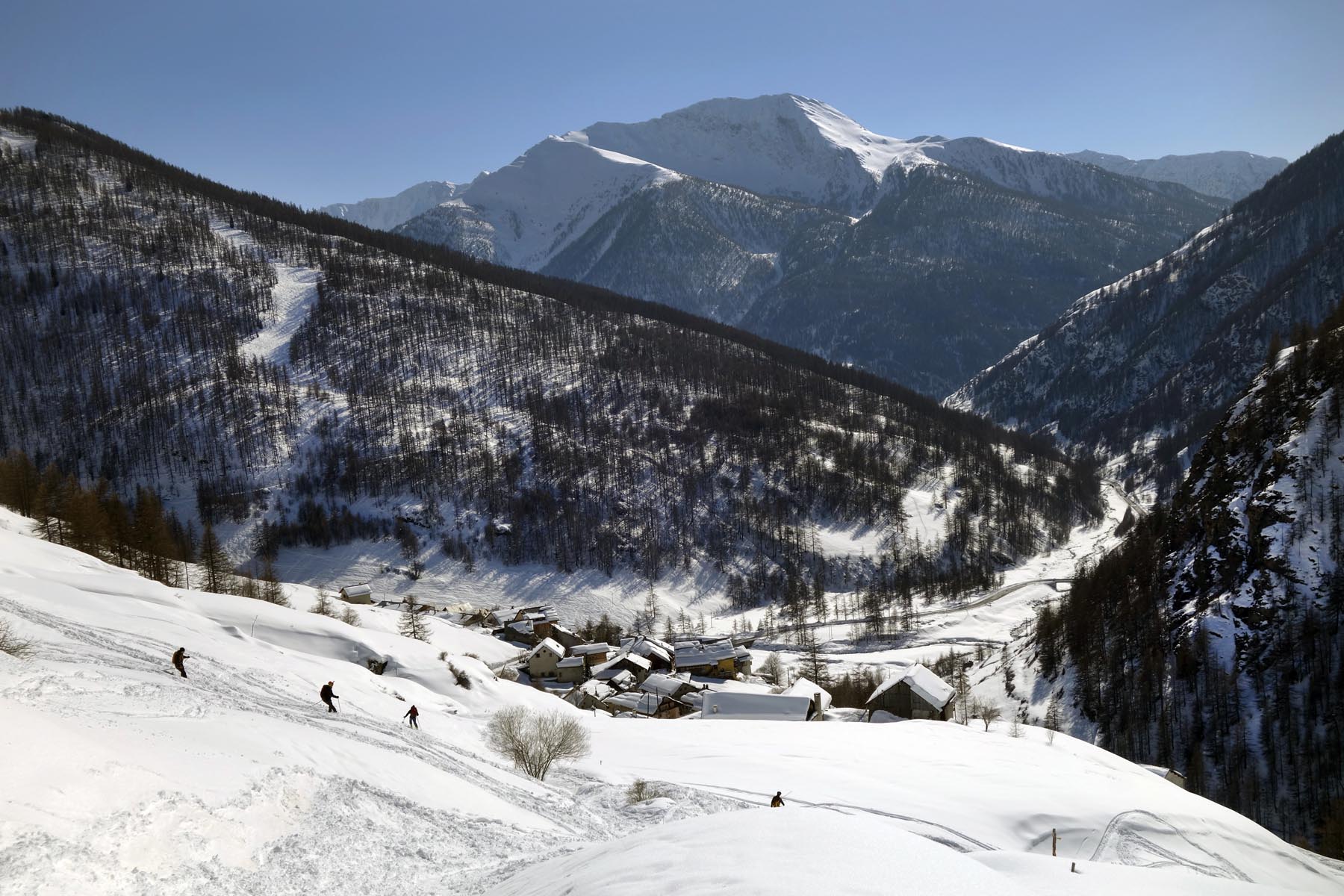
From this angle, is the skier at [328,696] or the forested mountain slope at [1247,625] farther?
the forested mountain slope at [1247,625]

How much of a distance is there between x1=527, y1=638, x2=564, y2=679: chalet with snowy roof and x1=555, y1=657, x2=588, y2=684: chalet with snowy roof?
0.89 feet

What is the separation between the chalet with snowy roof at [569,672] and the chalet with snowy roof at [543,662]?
0.89 ft

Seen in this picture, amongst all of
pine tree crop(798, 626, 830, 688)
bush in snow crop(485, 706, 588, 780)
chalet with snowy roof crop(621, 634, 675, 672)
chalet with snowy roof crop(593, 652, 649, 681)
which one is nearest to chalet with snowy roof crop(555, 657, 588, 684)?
chalet with snowy roof crop(593, 652, 649, 681)

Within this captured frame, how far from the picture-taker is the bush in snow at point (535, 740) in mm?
36156

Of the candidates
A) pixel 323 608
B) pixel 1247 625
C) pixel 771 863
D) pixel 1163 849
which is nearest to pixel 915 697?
pixel 1247 625

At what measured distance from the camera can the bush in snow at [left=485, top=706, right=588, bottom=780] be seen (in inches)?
1423

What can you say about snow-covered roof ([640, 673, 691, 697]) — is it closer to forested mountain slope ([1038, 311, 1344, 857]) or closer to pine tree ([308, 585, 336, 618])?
pine tree ([308, 585, 336, 618])

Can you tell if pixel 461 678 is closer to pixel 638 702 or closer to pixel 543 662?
pixel 638 702

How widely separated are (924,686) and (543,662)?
4101 centimetres

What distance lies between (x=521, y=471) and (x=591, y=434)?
977 inches

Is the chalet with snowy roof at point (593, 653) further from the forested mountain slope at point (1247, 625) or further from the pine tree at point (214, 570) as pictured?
the forested mountain slope at point (1247, 625)

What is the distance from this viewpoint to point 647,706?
71.6 m

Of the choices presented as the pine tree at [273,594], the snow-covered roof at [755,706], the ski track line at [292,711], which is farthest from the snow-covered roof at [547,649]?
the ski track line at [292,711]

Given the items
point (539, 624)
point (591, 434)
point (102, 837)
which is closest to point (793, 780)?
point (102, 837)
